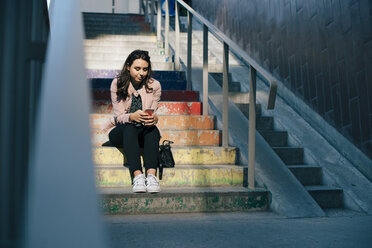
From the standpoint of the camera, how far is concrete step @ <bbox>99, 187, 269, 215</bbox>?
2.15m

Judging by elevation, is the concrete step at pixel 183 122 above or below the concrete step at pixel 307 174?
above

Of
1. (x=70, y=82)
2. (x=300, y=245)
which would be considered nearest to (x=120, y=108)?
(x=300, y=245)

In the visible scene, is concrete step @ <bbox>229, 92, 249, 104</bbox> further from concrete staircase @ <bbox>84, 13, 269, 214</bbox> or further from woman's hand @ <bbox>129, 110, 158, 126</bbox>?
woman's hand @ <bbox>129, 110, 158, 126</bbox>

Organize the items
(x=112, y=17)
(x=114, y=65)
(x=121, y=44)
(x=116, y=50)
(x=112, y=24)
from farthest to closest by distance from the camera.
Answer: (x=112, y=17) < (x=112, y=24) < (x=121, y=44) < (x=116, y=50) < (x=114, y=65)

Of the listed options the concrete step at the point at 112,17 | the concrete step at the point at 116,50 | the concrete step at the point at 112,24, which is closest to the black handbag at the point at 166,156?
the concrete step at the point at 116,50

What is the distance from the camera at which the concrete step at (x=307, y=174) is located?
2.71 meters

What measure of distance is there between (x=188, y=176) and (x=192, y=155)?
26 cm

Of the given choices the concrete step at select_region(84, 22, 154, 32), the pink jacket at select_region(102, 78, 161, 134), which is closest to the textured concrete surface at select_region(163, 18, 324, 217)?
the pink jacket at select_region(102, 78, 161, 134)

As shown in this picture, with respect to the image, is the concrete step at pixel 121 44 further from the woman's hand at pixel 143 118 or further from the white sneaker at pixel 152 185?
the white sneaker at pixel 152 185

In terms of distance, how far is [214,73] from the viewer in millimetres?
4246

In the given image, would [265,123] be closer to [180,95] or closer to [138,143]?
[180,95]

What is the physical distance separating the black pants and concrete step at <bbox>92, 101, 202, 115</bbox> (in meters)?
0.70

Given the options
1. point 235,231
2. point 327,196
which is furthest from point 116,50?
point 235,231

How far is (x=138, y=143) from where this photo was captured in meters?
2.45
